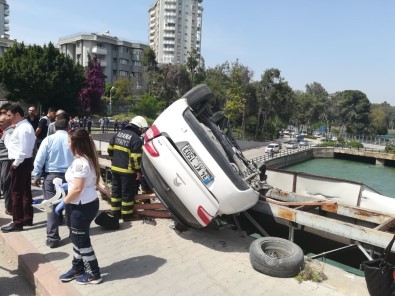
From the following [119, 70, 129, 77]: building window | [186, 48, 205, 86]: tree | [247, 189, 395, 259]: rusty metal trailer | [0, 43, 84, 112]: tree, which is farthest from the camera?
[119, 70, 129, 77]: building window

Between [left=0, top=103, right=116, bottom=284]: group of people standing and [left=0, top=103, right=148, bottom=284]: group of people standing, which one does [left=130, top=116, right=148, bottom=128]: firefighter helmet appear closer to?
[left=0, top=103, right=148, bottom=284]: group of people standing

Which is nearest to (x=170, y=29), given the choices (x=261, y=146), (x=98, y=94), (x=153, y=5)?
(x=153, y=5)

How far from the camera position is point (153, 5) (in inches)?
4373

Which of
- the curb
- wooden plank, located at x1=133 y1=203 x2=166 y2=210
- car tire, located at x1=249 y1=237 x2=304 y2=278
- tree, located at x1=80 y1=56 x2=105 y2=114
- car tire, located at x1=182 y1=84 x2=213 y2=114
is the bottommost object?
the curb

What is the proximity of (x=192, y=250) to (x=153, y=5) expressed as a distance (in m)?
117

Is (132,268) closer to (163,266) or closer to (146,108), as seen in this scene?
(163,266)

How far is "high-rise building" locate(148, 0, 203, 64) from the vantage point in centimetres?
10419

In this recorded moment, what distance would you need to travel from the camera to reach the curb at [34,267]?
11.9 feet

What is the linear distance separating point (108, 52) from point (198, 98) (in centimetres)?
7787

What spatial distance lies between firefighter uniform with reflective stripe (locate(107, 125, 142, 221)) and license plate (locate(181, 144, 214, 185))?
1059 mm

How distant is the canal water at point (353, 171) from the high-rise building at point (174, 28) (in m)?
69.0

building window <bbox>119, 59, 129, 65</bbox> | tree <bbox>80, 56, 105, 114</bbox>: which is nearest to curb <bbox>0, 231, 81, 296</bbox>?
tree <bbox>80, 56, 105, 114</bbox>

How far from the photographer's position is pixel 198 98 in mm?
5488

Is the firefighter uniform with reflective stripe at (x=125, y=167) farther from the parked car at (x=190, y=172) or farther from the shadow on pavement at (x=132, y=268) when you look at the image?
the shadow on pavement at (x=132, y=268)
